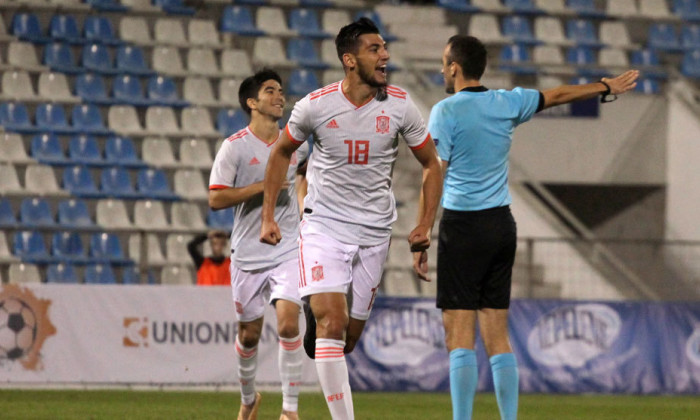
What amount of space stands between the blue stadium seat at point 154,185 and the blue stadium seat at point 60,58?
222cm

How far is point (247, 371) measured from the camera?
833cm

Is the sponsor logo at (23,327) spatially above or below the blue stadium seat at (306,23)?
below

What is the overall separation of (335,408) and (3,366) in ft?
24.0

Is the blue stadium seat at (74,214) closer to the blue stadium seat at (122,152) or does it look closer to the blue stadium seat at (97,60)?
the blue stadium seat at (122,152)

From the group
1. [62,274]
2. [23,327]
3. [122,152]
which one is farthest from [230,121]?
[23,327]

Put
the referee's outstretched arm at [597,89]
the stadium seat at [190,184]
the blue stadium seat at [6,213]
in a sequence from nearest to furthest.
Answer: the referee's outstretched arm at [597,89] < the blue stadium seat at [6,213] < the stadium seat at [190,184]

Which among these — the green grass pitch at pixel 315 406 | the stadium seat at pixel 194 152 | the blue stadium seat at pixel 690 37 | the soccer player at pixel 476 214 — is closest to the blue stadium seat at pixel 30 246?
the stadium seat at pixel 194 152

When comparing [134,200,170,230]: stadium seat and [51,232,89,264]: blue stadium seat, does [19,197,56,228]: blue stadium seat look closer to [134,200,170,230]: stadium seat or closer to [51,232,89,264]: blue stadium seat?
[51,232,89,264]: blue stadium seat

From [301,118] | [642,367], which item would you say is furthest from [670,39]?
[301,118]

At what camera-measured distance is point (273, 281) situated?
26.7 ft

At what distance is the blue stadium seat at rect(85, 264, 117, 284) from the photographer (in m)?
15.2

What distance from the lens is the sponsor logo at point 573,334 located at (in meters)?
13.5

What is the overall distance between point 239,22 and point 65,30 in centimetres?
272

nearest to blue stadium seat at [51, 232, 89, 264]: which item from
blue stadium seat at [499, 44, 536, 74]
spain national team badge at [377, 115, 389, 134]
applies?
blue stadium seat at [499, 44, 536, 74]
